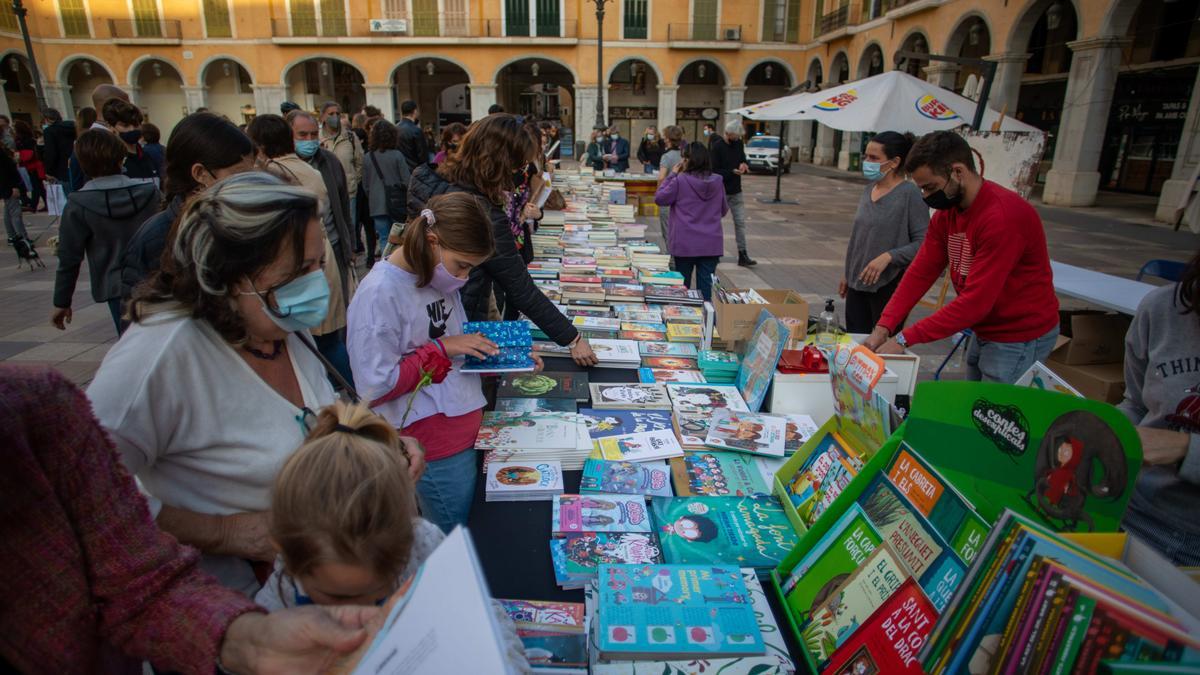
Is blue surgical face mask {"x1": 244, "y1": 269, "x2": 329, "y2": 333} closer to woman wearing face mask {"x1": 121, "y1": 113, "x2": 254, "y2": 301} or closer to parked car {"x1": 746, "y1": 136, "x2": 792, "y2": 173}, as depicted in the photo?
woman wearing face mask {"x1": 121, "y1": 113, "x2": 254, "y2": 301}

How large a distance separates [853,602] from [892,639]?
15 centimetres

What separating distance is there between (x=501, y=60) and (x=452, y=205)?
27.9 m

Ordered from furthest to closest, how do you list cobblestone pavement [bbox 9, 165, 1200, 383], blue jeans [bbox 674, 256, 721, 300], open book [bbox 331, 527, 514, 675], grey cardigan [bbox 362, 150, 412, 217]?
grey cardigan [bbox 362, 150, 412, 217]
blue jeans [bbox 674, 256, 721, 300]
cobblestone pavement [bbox 9, 165, 1200, 383]
open book [bbox 331, 527, 514, 675]

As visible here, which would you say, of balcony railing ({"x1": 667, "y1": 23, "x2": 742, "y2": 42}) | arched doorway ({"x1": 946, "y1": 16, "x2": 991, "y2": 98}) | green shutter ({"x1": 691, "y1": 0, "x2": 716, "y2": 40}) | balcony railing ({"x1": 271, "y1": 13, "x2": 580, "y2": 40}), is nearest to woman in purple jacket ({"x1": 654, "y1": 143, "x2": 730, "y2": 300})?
arched doorway ({"x1": 946, "y1": 16, "x2": 991, "y2": 98})

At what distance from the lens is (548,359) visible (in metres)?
3.10

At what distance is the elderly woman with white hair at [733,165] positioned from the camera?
24.9ft

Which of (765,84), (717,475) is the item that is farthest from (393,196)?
(765,84)

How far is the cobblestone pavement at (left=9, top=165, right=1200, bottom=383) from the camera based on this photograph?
5.04 metres

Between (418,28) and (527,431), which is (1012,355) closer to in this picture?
(527,431)

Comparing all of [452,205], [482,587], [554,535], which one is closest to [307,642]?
[482,587]

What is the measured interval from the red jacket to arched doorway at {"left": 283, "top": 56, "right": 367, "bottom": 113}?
3050 centimetres

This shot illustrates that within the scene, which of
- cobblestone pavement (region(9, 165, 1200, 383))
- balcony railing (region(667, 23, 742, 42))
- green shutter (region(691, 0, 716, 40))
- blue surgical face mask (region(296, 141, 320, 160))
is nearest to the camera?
blue surgical face mask (region(296, 141, 320, 160))

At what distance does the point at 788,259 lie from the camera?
28.2ft

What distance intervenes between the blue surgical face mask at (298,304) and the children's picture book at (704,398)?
1526 mm
